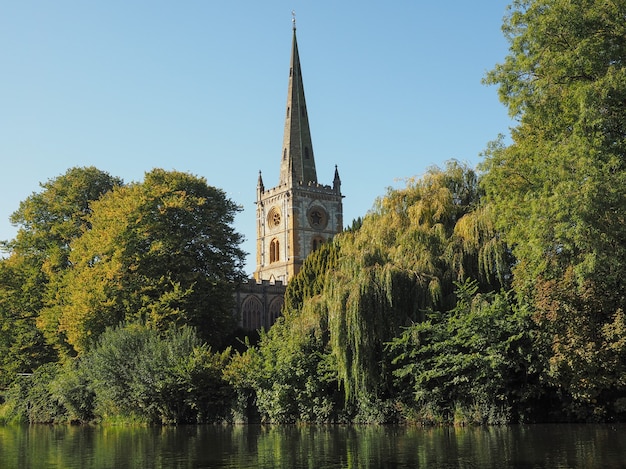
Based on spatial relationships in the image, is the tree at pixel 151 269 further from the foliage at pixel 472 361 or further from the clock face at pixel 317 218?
the clock face at pixel 317 218

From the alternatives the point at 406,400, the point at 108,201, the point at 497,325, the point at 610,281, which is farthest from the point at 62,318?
the point at 610,281

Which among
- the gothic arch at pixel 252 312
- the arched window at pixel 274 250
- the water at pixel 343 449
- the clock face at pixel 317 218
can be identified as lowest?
the water at pixel 343 449

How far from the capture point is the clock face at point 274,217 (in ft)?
301

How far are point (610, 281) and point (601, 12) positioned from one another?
710 centimetres

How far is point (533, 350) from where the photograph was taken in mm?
21891

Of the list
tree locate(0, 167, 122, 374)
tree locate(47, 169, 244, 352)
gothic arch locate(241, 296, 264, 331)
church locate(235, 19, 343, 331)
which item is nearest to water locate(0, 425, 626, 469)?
tree locate(47, 169, 244, 352)

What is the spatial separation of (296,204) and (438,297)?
215 ft

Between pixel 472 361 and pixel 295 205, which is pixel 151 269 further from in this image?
pixel 295 205

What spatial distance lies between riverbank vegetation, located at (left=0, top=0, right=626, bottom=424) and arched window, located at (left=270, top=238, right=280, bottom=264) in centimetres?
5277

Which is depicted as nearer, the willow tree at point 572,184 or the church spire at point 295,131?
the willow tree at point 572,184

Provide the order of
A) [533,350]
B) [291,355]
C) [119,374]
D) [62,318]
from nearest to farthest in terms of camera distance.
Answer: [533,350]
[291,355]
[119,374]
[62,318]

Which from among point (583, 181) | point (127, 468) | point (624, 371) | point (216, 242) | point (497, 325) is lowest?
point (127, 468)

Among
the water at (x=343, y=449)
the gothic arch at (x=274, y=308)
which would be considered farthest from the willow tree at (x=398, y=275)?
the gothic arch at (x=274, y=308)

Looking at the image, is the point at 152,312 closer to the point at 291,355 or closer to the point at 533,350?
the point at 291,355
